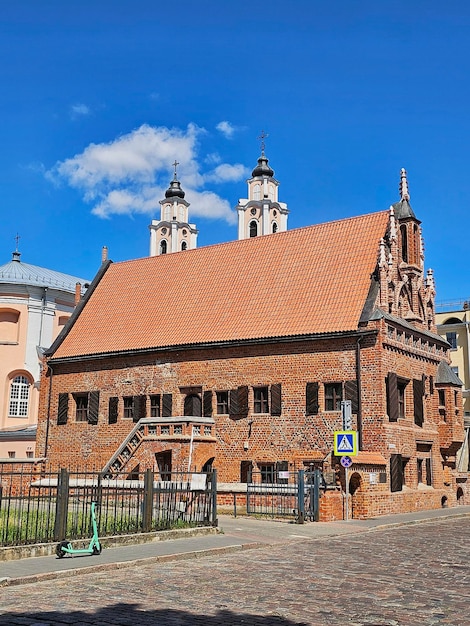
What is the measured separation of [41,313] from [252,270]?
2054 centimetres

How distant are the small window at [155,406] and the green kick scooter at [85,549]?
60.1 ft

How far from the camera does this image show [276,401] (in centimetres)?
2966

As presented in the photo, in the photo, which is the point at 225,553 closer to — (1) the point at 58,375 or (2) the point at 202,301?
(2) the point at 202,301

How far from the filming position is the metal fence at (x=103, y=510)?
48.4 feet

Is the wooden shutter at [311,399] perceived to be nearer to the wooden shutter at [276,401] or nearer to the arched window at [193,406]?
the wooden shutter at [276,401]

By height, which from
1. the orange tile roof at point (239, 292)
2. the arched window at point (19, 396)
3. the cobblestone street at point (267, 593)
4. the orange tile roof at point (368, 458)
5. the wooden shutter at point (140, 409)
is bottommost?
the cobblestone street at point (267, 593)

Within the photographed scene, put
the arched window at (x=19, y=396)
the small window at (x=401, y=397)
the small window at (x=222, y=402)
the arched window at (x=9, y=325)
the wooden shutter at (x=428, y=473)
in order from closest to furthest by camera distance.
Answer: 1. the small window at (x=401, y=397)
2. the wooden shutter at (x=428, y=473)
3. the small window at (x=222, y=402)
4. the arched window at (x=19, y=396)
5. the arched window at (x=9, y=325)

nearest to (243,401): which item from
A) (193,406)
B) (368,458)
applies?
(193,406)

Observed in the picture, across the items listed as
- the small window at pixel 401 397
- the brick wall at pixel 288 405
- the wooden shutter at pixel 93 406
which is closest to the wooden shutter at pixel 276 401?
the brick wall at pixel 288 405

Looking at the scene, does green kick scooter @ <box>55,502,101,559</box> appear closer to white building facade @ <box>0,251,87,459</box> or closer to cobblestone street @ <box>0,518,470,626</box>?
cobblestone street @ <box>0,518,470,626</box>

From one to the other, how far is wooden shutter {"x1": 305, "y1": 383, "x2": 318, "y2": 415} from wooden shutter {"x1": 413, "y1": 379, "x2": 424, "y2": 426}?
4.41 meters

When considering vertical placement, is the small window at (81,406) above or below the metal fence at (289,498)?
above

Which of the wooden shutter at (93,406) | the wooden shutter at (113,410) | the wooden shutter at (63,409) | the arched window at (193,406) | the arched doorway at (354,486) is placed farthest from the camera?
the wooden shutter at (63,409)

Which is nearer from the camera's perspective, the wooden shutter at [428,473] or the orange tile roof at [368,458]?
the orange tile roof at [368,458]
